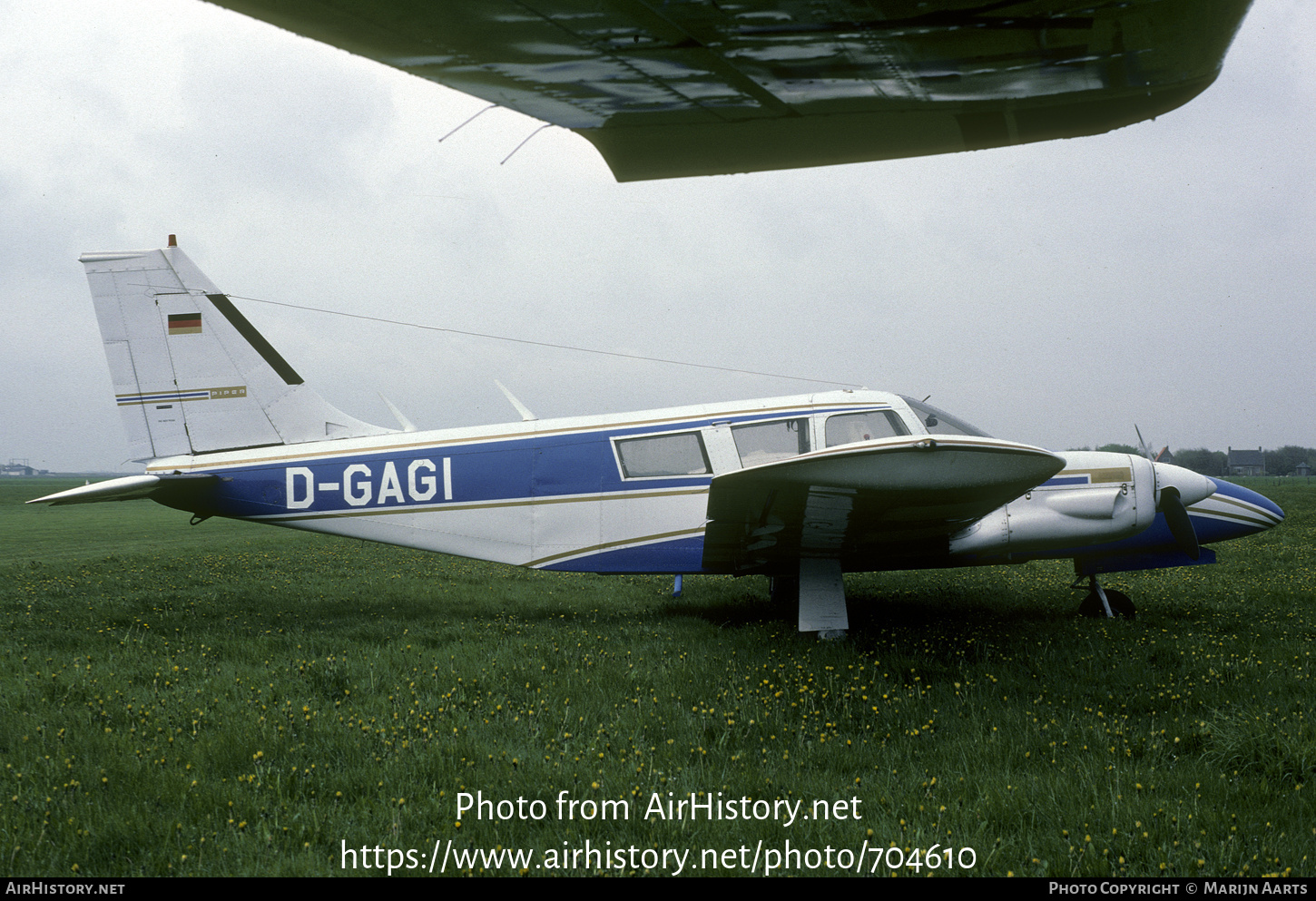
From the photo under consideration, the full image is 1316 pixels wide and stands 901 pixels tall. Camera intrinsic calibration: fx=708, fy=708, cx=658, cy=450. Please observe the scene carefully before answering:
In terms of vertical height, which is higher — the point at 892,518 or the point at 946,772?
the point at 892,518

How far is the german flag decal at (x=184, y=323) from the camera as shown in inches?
294

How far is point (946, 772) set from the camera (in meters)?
3.37

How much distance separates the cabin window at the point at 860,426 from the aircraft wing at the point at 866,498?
974 millimetres

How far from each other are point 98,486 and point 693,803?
6.63m

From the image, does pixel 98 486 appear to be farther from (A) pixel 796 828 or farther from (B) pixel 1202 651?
(B) pixel 1202 651

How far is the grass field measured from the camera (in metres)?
2.73

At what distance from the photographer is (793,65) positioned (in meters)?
1.55

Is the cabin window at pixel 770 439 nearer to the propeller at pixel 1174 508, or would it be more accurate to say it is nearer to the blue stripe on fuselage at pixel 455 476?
the blue stripe on fuselage at pixel 455 476

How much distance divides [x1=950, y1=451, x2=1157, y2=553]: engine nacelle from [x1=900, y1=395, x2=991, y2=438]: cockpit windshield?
0.85 metres

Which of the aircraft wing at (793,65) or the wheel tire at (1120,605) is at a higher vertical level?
the aircraft wing at (793,65)

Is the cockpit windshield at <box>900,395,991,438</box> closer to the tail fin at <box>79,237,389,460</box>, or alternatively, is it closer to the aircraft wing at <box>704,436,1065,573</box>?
the aircraft wing at <box>704,436,1065,573</box>

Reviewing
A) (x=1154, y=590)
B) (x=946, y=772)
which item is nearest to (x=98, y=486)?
(x=946, y=772)

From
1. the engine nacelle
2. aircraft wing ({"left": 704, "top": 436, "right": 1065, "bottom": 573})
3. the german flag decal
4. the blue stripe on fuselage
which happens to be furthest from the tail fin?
the engine nacelle

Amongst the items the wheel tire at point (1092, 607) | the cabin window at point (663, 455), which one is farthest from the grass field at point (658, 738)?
the cabin window at point (663, 455)
